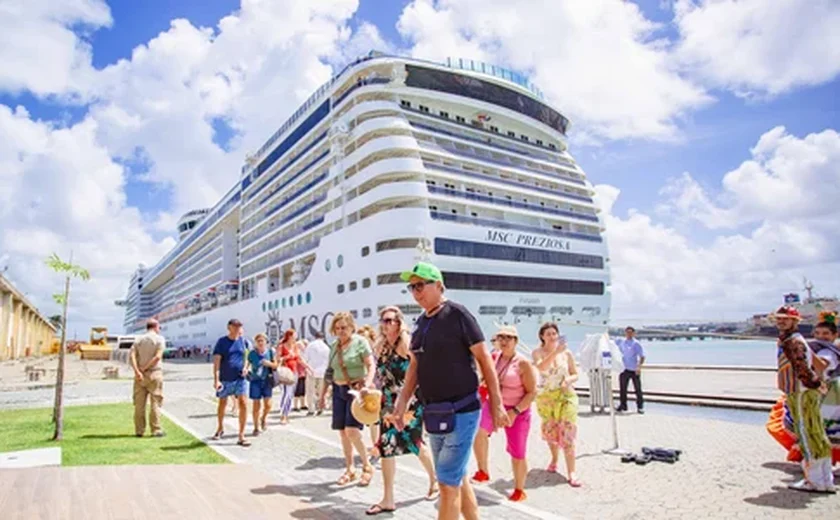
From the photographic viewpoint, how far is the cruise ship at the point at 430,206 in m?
27.5

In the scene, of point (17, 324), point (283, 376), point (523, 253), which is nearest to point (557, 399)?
point (283, 376)

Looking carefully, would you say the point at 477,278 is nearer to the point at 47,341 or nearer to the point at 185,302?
the point at 185,302

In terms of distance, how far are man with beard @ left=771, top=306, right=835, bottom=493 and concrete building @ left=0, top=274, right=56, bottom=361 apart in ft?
136

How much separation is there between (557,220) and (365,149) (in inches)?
495

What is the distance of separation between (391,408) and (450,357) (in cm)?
189

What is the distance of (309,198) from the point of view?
3794 cm

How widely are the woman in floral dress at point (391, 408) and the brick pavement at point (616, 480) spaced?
262 mm

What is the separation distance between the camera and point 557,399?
19.6 feet

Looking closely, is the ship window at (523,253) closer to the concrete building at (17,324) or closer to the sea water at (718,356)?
the sea water at (718,356)

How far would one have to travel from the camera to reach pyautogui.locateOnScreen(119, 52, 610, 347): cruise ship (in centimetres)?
2747

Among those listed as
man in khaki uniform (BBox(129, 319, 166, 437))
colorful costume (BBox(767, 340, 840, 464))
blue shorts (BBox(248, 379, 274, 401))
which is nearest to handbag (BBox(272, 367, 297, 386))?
blue shorts (BBox(248, 379, 274, 401))

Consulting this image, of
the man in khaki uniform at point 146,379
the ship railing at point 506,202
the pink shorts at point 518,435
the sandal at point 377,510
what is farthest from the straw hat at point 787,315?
the ship railing at point 506,202

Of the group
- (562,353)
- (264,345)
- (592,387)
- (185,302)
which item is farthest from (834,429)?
(185,302)

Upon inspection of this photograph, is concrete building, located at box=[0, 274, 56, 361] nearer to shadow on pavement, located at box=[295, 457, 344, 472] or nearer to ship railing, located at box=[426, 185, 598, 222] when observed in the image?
ship railing, located at box=[426, 185, 598, 222]
